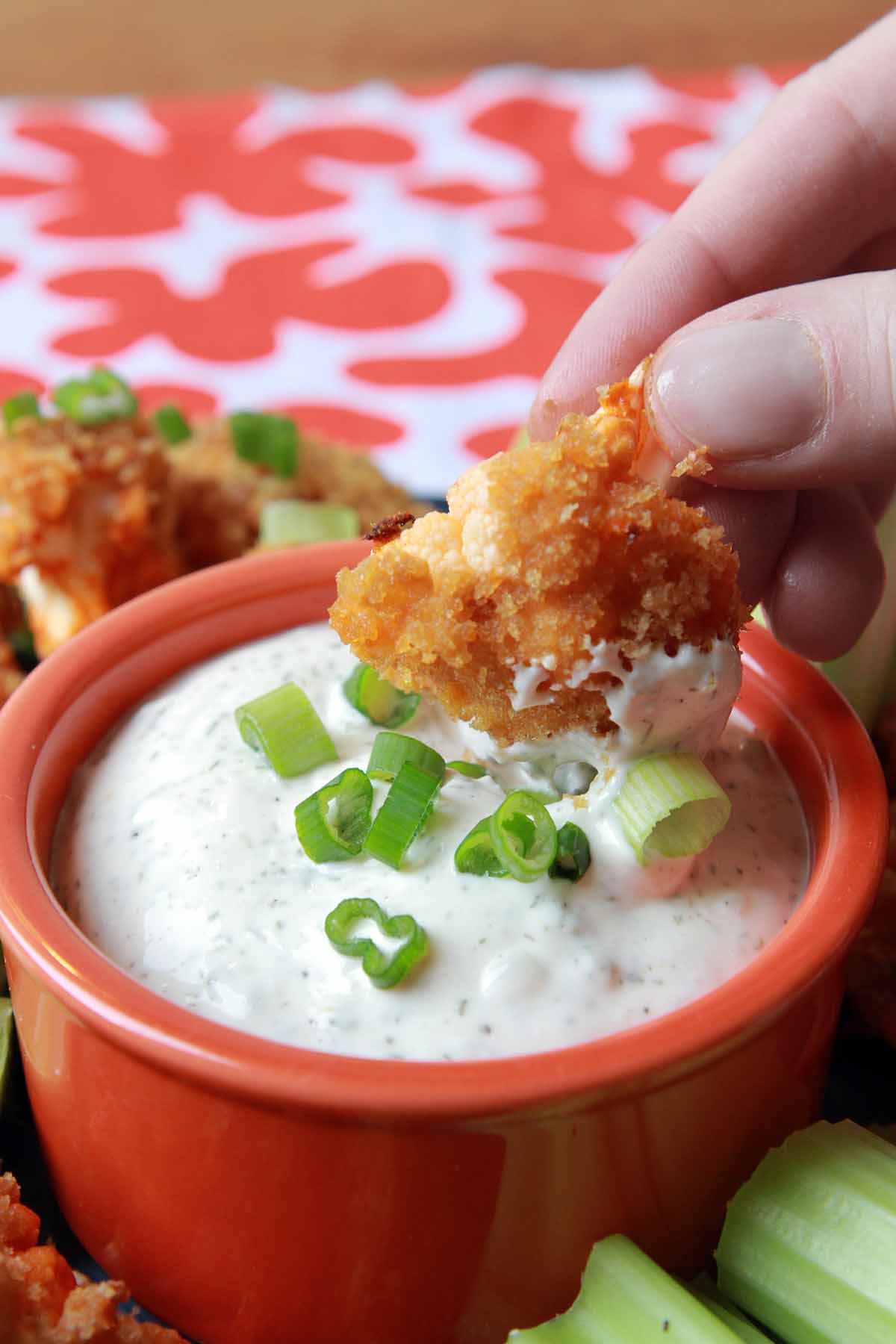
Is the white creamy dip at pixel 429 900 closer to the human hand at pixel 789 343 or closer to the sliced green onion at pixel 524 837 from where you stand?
the sliced green onion at pixel 524 837

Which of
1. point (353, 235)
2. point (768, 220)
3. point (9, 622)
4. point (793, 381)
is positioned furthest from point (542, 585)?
point (353, 235)

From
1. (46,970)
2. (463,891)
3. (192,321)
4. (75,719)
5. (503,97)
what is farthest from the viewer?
(503,97)

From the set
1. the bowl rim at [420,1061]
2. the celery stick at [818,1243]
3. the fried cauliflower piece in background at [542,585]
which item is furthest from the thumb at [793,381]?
the celery stick at [818,1243]

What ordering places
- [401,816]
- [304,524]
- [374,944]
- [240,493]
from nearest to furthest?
[374,944], [401,816], [304,524], [240,493]

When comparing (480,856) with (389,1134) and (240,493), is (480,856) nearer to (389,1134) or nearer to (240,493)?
(389,1134)

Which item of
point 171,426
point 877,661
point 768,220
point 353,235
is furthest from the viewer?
point 353,235

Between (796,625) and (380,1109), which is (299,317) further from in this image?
(380,1109)

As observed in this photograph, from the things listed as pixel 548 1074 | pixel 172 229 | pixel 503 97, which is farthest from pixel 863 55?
pixel 503 97
